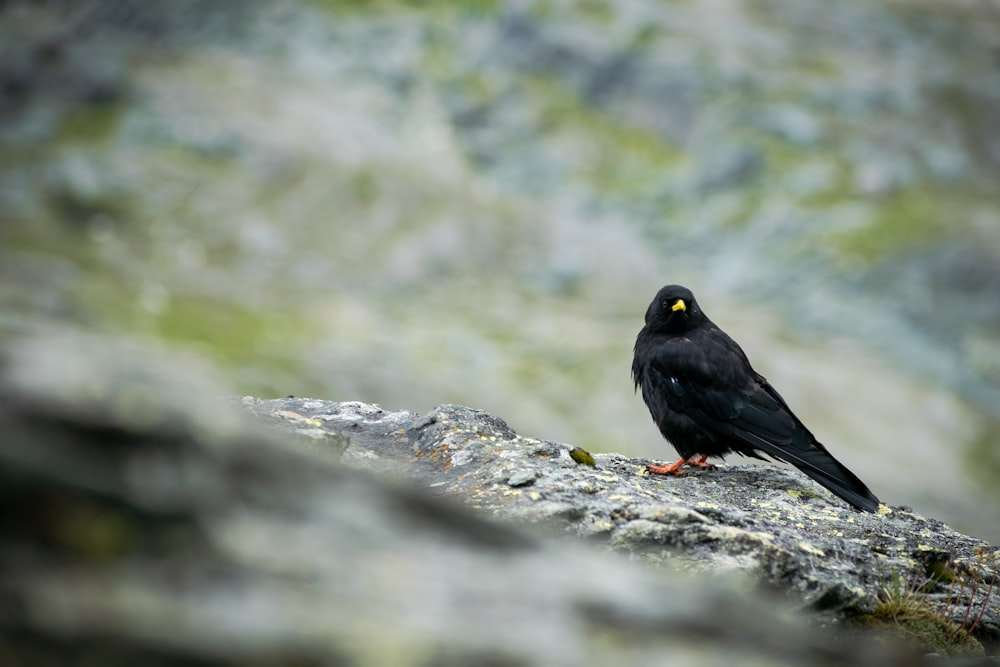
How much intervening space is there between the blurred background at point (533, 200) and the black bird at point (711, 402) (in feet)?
289

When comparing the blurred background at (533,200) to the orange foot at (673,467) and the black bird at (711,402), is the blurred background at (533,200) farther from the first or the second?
the orange foot at (673,467)

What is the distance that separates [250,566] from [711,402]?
10.1 meters

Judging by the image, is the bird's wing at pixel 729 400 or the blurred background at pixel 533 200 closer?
the bird's wing at pixel 729 400

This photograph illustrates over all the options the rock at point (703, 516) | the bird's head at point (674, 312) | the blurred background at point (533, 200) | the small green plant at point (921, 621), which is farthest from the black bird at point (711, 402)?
the blurred background at point (533, 200)

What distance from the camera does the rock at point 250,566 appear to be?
2605 mm

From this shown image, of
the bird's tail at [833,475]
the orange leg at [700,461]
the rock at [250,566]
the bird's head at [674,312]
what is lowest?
the rock at [250,566]

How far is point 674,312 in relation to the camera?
13.7 m

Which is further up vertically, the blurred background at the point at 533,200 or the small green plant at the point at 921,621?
the blurred background at the point at 533,200

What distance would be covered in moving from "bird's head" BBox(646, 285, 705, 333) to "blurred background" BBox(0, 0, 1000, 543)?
87248 millimetres

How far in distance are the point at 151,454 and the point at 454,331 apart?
124m

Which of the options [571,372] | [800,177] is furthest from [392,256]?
[800,177]

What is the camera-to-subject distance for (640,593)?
359 cm

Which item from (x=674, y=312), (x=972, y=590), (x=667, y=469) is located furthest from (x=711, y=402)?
(x=972, y=590)

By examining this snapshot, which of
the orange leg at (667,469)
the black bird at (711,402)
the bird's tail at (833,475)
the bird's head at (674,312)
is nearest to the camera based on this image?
the bird's tail at (833,475)
